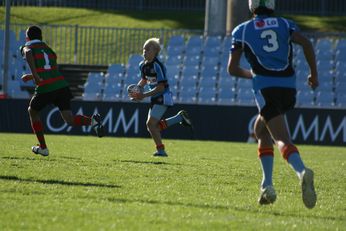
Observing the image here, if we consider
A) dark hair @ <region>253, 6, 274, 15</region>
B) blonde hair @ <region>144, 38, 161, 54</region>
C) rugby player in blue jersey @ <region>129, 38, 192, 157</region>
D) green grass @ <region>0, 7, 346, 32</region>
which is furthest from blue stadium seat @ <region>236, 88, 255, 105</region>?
dark hair @ <region>253, 6, 274, 15</region>

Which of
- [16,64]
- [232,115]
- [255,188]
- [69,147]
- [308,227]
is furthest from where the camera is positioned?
[16,64]

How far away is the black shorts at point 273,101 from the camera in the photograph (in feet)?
27.4

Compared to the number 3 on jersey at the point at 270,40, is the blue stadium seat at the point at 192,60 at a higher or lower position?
lower

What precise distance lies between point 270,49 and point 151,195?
5.73 feet

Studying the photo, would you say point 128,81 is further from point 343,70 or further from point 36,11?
point 36,11

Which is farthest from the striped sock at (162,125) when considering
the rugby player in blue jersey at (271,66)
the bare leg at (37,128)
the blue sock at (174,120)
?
the rugby player in blue jersey at (271,66)

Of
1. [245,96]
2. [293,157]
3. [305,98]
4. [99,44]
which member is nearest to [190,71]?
[245,96]

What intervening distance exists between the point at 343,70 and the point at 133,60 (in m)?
5.68

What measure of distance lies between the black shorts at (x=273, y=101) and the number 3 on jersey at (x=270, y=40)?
36 centimetres

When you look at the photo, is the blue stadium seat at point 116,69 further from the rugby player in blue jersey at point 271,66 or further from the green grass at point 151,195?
the rugby player in blue jersey at point 271,66

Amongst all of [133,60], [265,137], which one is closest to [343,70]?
[133,60]

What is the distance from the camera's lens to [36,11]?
1422 inches

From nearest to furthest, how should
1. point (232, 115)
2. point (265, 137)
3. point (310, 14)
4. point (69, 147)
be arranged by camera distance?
1. point (265, 137)
2. point (69, 147)
3. point (232, 115)
4. point (310, 14)

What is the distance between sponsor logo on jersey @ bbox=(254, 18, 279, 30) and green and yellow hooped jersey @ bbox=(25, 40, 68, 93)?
5.64 m
